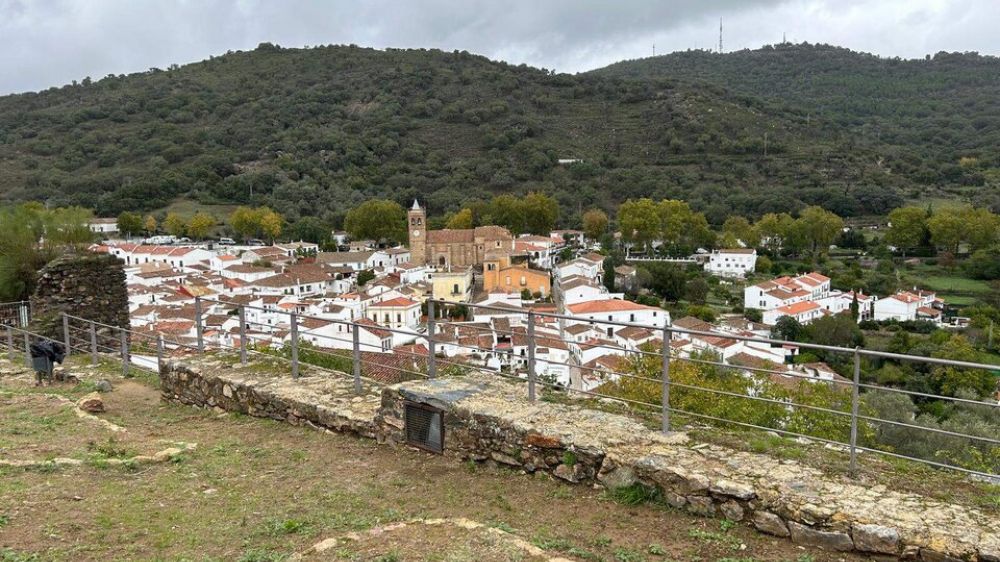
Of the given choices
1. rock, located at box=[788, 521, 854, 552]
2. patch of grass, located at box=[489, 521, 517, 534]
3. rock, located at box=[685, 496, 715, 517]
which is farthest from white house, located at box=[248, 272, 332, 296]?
rock, located at box=[788, 521, 854, 552]

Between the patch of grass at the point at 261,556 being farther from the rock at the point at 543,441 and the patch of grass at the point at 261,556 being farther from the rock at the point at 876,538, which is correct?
the rock at the point at 876,538

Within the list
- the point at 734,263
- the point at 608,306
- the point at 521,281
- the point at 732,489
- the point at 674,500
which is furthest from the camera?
the point at 734,263

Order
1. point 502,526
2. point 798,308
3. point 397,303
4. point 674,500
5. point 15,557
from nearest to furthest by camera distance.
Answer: point 15,557 < point 502,526 < point 674,500 < point 397,303 < point 798,308

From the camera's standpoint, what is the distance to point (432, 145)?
4574 inches

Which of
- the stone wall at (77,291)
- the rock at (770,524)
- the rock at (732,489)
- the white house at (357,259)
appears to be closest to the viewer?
the rock at (770,524)

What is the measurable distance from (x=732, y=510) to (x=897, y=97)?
17973 cm

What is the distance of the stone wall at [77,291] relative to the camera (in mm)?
12141

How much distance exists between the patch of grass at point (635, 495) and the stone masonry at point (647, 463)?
3cm

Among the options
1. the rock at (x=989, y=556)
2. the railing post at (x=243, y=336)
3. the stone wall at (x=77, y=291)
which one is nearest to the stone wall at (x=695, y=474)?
the rock at (x=989, y=556)

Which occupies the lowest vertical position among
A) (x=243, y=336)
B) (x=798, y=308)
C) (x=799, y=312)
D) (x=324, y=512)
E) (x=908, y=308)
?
(x=908, y=308)

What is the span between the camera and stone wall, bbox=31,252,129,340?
12.1 meters

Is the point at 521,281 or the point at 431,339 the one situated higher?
the point at 431,339

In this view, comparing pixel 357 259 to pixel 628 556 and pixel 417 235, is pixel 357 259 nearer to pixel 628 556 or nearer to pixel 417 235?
pixel 417 235

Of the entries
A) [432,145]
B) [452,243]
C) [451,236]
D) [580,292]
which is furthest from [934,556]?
[432,145]
